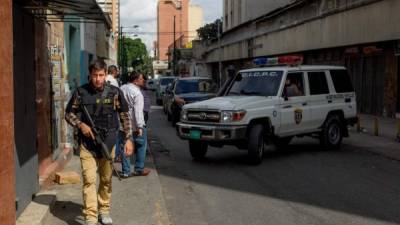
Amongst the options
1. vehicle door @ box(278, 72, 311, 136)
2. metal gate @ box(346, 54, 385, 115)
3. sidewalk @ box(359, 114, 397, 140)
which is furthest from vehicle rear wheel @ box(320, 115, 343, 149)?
metal gate @ box(346, 54, 385, 115)

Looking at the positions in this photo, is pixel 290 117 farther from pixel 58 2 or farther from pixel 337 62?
pixel 337 62

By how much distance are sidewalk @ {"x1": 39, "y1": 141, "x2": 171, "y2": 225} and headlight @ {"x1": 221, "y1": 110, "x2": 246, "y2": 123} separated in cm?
228

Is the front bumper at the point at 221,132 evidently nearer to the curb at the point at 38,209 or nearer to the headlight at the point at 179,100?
the curb at the point at 38,209

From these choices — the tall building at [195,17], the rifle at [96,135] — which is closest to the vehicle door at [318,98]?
the rifle at [96,135]

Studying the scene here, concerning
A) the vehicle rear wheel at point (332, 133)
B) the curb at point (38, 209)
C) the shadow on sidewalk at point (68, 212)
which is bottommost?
the shadow on sidewalk at point (68, 212)

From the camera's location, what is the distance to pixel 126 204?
8086 millimetres

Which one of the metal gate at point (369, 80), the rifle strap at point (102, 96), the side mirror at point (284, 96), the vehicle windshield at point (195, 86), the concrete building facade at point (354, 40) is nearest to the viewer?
the rifle strap at point (102, 96)

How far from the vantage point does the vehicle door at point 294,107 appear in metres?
12.6

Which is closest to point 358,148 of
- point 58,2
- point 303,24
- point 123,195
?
point 123,195

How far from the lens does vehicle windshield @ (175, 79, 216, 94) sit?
22120mm

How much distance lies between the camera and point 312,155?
44.0ft

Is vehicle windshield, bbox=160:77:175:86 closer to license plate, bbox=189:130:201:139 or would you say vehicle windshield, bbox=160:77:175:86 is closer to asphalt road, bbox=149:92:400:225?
asphalt road, bbox=149:92:400:225

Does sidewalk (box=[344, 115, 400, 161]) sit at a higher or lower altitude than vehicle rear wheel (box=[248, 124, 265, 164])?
lower

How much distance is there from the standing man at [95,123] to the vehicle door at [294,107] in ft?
21.1
